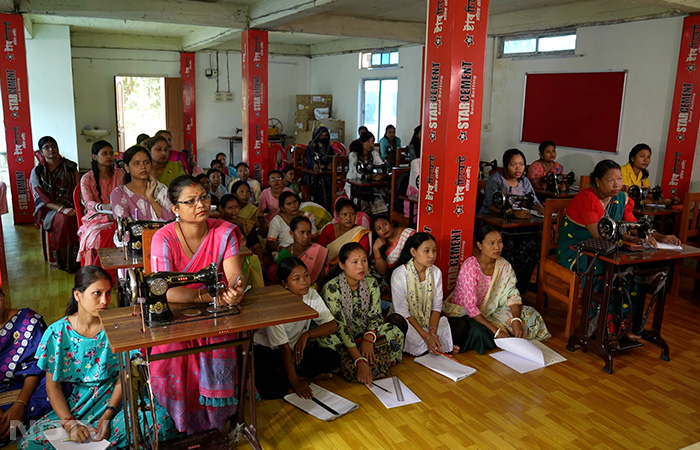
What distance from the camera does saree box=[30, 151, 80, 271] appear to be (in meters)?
6.08

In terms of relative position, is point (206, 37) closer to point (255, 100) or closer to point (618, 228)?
point (255, 100)

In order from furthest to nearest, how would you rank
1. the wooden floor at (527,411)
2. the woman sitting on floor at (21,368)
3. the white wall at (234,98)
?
the white wall at (234,98), the wooden floor at (527,411), the woman sitting on floor at (21,368)

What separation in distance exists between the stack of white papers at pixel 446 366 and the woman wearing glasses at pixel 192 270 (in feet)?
5.24

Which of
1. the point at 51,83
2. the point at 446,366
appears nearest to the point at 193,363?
the point at 446,366

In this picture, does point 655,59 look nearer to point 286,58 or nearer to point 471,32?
point 471,32

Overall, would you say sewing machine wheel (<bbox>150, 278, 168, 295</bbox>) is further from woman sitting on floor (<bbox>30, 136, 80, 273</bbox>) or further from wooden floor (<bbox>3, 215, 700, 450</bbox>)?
woman sitting on floor (<bbox>30, 136, 80, 273</bbox>)

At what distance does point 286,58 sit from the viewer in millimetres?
15016

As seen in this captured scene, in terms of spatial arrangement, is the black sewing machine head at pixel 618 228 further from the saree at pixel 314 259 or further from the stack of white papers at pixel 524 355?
the saree at pixel 314 259

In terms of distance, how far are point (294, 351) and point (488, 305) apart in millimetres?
1687

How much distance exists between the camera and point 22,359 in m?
3.05

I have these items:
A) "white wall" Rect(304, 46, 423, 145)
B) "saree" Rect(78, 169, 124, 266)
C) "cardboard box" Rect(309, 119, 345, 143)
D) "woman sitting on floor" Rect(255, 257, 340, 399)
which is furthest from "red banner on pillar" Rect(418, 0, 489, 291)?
"cardboard box" Rect(309, 119, 345, 143)

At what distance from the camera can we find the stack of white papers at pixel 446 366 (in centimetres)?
389

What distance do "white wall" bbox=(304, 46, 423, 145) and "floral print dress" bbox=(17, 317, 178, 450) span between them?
364 inches

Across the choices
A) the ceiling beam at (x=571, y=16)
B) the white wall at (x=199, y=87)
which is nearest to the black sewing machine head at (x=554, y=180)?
the ceiling beam at (x=571, y=16)
